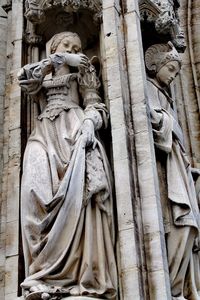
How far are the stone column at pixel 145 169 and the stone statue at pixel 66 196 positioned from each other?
0.99 feet

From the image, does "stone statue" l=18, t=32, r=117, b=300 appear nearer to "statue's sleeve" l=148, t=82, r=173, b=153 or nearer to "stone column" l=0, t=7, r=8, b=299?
"statue's sleeve" l=148, t=82, r=173, b=153

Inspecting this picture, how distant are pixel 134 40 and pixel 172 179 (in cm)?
144

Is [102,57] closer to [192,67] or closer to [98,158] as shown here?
[98,158]

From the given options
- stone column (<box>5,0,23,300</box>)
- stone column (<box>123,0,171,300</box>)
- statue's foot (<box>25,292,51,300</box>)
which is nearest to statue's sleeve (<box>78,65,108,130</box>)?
stone column (<box>123,0,171,300</box>)

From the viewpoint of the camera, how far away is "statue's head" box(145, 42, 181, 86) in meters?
7.45

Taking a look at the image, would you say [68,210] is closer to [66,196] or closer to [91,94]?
[66,196]

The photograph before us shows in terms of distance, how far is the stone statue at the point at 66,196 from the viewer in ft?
19.2

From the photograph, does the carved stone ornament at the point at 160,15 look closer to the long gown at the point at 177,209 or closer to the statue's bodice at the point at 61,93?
the long gown at the point at 177,209

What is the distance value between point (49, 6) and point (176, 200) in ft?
8.39

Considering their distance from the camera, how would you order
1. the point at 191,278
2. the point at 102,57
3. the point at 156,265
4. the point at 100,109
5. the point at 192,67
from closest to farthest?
the point at 156,265, the point at 191,278, the point at 100,109, the point at 102,57, the point at 192,67

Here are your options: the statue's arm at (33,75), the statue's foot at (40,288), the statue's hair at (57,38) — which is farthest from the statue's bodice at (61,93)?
the statue's foot at (40,288)

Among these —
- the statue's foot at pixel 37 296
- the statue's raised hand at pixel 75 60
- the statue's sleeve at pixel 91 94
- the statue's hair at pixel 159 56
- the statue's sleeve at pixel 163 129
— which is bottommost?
the statue's foot at pixel 37 296

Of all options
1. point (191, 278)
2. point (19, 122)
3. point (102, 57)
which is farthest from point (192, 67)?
point (191, 278)

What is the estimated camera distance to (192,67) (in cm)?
915
